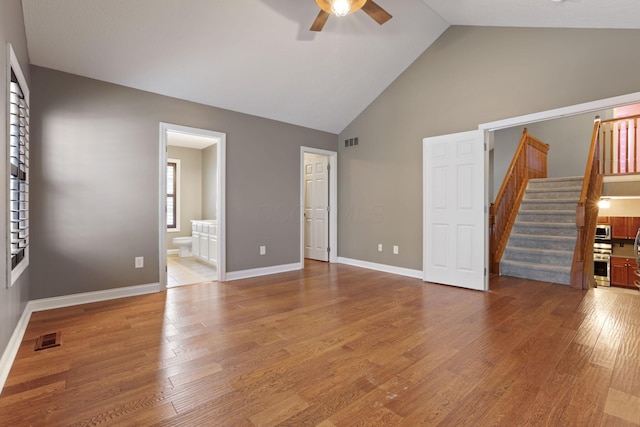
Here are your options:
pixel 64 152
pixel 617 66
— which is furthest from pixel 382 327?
pixel 64 152

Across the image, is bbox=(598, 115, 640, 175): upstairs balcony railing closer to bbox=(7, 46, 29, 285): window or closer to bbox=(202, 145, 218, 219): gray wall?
bbox=(202, 145, 218, 219): gray wall

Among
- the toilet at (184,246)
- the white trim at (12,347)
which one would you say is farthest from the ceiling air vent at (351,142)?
the white trim at (12,347)

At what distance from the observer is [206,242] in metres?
5.73

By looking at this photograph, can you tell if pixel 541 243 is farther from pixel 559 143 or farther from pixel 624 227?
pixel 559 143

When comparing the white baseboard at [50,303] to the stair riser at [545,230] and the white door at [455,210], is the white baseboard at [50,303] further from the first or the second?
the stair riser at [545,230]

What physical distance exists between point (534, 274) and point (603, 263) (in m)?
3.91

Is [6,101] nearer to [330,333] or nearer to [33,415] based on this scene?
[33,415]

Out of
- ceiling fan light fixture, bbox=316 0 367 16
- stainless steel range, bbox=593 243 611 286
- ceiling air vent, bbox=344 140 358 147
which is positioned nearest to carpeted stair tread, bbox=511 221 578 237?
stainless steel range, bbox=593 243 611 286

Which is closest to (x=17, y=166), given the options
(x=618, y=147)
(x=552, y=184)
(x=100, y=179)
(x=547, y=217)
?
(x=100, y=179)

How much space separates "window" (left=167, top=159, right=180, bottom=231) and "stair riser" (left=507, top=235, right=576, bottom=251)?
7.16m

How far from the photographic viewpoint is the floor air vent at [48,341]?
2343 millimetres

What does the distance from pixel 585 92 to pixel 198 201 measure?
24.7 feet

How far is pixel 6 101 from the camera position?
204cm

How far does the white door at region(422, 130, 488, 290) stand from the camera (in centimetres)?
391
